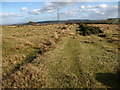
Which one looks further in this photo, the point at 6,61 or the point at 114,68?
the point at 6,61

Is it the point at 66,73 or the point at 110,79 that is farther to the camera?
the point at 66,73

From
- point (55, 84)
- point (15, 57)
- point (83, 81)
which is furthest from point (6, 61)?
point (83, 81)

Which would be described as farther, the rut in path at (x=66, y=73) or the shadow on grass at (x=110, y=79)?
the rut in path at (x=66, y=73)

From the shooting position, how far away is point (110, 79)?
10359mm

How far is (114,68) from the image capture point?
Result: 498 inches

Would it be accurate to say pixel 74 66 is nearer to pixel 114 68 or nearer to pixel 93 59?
pixel 93 59

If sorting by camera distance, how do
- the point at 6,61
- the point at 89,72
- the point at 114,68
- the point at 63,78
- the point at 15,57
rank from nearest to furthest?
the point at 63,78
the point at 89,72
the point at 114,68
the point at 6,61
the point at 15,57

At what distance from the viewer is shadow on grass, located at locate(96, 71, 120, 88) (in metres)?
9.62

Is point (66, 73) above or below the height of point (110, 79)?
above

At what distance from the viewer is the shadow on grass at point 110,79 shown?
9622 millimetres

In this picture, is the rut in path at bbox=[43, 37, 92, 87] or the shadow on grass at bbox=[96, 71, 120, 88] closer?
the shadow on grass at bbox=[96, 71, 120, 88]

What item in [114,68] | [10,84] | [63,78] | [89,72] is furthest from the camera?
[114,68]

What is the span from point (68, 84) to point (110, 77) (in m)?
4.41

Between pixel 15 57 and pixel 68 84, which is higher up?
pixel 15 57
